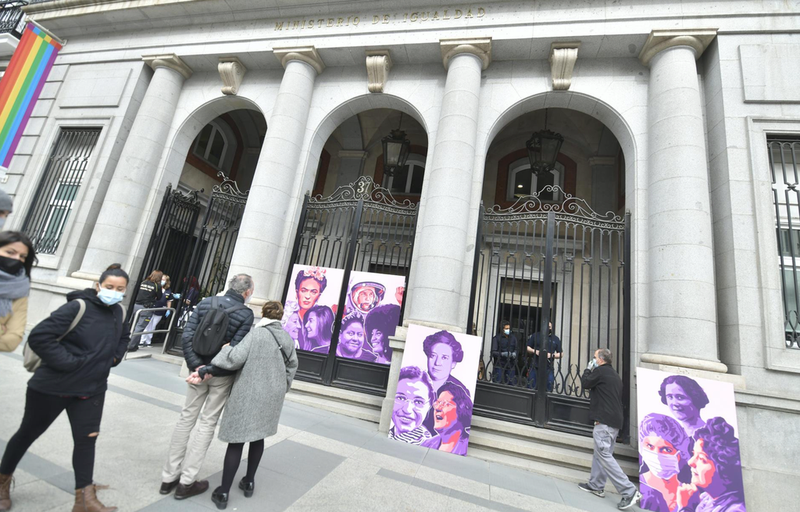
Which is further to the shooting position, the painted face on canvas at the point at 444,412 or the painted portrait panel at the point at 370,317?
the painted portrait panel at the point at 370,317

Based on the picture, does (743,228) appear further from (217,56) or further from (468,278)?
(217,56)

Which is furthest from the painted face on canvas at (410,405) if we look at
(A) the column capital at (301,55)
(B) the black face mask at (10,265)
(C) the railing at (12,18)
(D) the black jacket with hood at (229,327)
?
(C) the railing at (12,18)

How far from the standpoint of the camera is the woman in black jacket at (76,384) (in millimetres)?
2400

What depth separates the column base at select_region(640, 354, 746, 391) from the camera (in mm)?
5175

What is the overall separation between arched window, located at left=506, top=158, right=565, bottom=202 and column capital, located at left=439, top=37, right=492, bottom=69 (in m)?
4.65

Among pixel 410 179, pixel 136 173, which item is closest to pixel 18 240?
pixel 136 173

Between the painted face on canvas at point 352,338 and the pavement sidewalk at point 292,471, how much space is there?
1.60 m

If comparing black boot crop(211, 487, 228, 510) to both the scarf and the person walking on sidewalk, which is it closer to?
the scarf

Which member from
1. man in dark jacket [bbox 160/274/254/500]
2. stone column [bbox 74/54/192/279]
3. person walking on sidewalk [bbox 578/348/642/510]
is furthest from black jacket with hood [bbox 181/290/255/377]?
stone column [bbox 74/54/192/279]

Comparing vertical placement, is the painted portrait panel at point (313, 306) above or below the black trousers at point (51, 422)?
above

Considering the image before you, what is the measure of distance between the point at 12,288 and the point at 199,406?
159 cm

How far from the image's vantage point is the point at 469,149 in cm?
718

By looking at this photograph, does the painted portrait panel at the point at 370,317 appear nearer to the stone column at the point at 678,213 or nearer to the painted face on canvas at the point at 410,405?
the painted face on canvas at the point at 410,405

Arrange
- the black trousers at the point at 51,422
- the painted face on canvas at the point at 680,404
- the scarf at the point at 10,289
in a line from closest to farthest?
the scarf at the point at 10,289, the black trousers at the point at 51,422, the painted face on canvas at the point at 680,404
